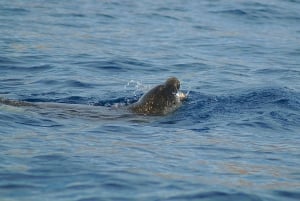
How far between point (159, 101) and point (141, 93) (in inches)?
65.5

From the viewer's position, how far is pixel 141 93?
12.5 m

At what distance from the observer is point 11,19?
59.4 ft

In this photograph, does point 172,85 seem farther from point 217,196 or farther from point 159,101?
point 217,196

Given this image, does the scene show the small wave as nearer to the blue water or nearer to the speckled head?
the blue water

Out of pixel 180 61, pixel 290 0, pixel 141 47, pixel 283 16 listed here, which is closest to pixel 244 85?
pixel 180 61

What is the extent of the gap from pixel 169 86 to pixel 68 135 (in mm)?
2268

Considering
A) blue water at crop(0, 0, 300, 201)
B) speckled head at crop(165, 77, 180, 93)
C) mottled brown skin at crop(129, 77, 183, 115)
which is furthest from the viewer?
speckled head at crop(165, 77, 180, 93)

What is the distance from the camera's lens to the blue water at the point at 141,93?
758 cm

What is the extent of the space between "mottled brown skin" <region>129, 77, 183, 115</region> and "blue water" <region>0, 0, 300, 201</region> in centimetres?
19

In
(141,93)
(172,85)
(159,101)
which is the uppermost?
(172,85)

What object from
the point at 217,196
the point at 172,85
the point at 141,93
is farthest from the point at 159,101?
the point at 217,196

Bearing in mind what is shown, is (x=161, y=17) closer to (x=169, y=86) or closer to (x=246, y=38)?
(x=246, y=38)

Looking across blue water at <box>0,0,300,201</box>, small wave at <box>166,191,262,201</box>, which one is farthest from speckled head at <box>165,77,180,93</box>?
small wave at <box>166,191,262,201</box>

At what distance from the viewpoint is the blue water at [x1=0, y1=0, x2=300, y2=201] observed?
758cm
